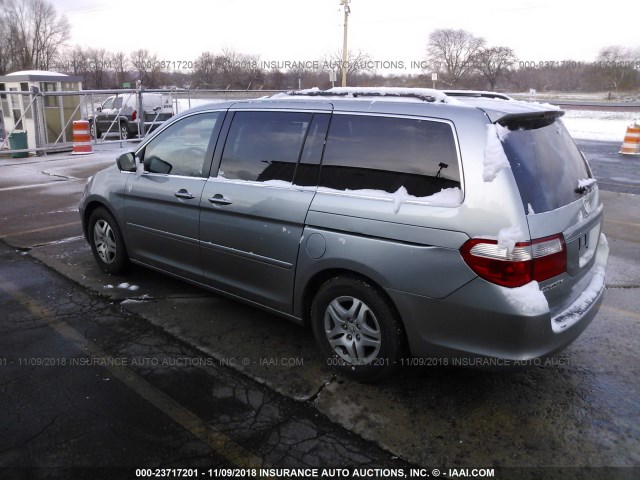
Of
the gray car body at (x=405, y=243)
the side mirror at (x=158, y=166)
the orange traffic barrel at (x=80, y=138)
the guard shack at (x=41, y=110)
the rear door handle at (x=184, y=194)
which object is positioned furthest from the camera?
the orange traffic barrel at (x=80, y=138)

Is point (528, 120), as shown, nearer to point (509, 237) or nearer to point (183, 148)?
point (509, 237)

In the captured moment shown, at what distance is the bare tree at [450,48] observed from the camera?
7152 cm

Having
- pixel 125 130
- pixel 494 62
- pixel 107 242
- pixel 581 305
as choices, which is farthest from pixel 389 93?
pixel 494 62

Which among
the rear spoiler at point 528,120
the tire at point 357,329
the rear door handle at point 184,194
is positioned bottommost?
the tire at point 357,329

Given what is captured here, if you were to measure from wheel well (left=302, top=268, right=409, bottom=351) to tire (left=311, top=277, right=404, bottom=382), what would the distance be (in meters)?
0.01

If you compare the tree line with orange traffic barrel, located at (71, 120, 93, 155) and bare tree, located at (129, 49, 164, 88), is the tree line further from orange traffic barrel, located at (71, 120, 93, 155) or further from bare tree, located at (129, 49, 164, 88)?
orange traffic barrel, located at (71, 120, 93, 155)

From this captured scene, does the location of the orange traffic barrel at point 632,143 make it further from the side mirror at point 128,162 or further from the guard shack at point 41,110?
the guard shack at point 41,110

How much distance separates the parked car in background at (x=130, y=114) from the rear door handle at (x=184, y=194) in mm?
15141

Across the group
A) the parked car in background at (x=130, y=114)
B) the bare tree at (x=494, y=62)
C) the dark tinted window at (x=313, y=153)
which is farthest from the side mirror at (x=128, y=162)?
the bare tree at (x=494, y=62)

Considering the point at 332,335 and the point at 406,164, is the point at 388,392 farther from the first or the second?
the point at 406,164

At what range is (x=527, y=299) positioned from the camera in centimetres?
262

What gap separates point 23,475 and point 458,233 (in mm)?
2464

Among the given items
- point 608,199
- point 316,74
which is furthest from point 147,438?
point 316,74

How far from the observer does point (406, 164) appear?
3.02 m
